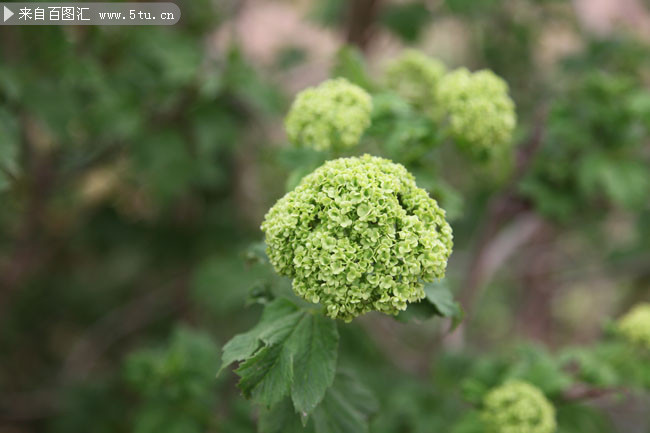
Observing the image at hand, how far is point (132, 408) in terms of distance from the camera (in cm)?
462

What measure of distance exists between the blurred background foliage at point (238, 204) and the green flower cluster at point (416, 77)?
0.16 meters

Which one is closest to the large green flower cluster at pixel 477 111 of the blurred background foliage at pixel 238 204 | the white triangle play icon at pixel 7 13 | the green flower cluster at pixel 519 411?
the blurred background foliage at pixel 238 204

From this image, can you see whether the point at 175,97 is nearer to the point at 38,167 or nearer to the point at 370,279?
the point at 38,167

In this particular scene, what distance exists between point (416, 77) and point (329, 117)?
80 centimetres

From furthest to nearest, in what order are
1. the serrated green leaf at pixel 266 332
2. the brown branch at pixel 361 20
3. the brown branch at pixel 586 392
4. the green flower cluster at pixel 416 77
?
the brown branch at pixel 361 20, the green flower cluster at pixel 416 77, the brown branch at pixel 586 392, the serrated green leaf at pixel 266 332

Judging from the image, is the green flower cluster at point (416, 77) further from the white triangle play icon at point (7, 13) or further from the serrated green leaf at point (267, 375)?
the white triangle play icon at point (7, 13)

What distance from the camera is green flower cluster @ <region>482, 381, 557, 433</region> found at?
2.17 metres

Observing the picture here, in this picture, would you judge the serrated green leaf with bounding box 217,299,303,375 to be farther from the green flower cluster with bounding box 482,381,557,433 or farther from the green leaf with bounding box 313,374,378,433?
the green flower cluster with bounding box 482,381,557,433

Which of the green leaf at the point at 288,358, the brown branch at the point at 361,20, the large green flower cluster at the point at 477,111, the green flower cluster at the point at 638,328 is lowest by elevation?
the green leaf at the point at 288,358

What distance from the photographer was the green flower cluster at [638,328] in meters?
2.54

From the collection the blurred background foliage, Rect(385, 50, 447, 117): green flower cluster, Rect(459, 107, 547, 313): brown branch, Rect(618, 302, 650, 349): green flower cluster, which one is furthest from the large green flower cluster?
Rect(459, 107, 547, 313): brown branch

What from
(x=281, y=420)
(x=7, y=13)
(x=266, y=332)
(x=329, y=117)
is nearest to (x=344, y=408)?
(x=281, y=420)

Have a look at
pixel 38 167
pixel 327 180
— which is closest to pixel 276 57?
pixel 38 167

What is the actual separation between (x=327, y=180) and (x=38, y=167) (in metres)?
3.30
